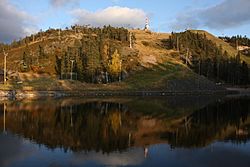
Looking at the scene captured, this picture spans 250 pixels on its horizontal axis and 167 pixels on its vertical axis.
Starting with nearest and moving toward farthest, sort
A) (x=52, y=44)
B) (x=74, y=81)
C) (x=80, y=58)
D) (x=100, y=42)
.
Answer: (x=74, y=81) < (x=80, y=58) < (x=100, y=42) < (x=52, y=44)

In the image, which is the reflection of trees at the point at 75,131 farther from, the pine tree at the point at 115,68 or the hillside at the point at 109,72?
the pine tree at the point at 115,68

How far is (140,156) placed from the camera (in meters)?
28.7

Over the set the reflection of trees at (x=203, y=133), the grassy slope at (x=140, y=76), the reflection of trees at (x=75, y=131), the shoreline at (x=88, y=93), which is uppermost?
the grassy slope at (x=140, y=76)

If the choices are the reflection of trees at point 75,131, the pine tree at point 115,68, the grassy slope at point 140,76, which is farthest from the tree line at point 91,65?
the reflection of trees at point 75,131

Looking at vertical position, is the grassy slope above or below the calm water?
above

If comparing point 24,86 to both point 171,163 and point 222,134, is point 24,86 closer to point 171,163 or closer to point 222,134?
point 222,134

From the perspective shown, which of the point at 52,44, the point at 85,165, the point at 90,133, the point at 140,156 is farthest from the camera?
the point at 52,44

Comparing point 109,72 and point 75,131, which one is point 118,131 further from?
point 109,72

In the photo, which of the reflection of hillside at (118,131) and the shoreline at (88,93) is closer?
the reflection of hillside at (118,131)

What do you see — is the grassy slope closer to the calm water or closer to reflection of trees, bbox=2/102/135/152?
reflection of trees, bbox=2/102/135/152

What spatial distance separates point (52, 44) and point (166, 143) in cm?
16375

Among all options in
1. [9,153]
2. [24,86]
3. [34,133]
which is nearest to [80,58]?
[24,86]

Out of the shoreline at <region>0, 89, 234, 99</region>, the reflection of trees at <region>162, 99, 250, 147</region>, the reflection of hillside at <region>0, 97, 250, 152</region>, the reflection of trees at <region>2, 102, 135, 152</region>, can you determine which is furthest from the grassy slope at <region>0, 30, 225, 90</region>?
the reflection of trees at <region>162, 99, 250, 147</region>

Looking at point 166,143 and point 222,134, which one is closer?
point 166,143
